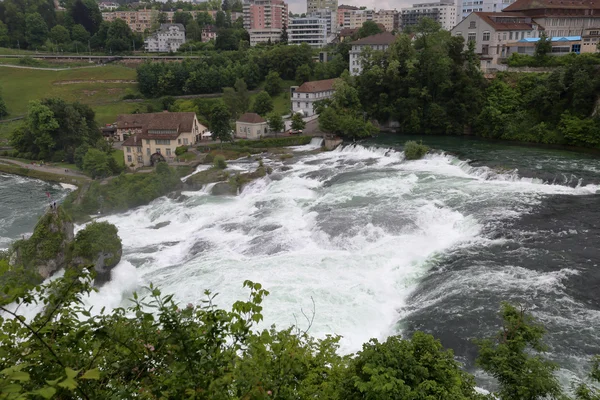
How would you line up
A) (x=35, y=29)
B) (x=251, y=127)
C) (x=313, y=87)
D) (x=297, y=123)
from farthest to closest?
(x=35, y=29) < (x=313, y=87) < (x=297, y=123) < (x=251, y=127)

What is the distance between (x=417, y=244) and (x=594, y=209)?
1135 cm

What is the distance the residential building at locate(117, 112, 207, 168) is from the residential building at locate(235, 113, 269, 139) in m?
5.45

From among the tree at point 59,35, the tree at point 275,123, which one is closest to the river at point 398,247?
the tree at point 275,123

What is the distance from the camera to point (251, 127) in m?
50.3

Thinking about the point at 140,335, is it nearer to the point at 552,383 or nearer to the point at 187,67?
the point at 552,383

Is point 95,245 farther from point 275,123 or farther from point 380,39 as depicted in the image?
point 380,39

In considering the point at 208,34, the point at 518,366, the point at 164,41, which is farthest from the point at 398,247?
the point at 208,34

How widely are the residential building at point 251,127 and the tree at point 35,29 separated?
76670mm

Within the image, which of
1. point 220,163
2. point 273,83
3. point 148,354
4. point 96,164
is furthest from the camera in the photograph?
point 273,83

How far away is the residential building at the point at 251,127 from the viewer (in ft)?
165

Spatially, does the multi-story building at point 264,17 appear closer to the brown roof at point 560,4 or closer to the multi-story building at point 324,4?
the multi-story building at point 324,4

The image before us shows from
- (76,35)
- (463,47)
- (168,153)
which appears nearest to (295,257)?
(168,153)

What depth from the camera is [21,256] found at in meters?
22.8

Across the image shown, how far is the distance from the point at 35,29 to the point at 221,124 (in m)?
80.0
